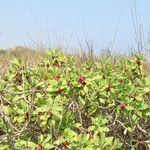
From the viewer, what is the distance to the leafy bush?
2.52m

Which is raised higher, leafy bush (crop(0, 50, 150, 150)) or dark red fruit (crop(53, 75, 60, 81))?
dark red fruit (crop(53, 75, 60, 81))

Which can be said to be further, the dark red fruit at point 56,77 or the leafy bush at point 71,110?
the dark red fruit at point 56,77

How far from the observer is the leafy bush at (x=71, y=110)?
2.52 m

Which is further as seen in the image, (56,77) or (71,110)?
(71,110)

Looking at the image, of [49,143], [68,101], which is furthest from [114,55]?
[49,143]

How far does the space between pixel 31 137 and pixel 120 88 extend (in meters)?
0.71

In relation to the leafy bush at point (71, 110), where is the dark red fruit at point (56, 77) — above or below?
above

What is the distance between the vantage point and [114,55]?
573 centimetres

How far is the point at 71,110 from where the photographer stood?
3.02 meters

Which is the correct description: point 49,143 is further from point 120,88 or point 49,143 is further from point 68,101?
point 120,88

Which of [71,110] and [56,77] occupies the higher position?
[56,77]

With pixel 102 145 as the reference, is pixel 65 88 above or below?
above

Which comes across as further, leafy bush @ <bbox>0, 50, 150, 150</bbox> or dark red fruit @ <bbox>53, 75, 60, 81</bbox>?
dark red fruit @ <bbox>53, 75, 60, 81</bbox>

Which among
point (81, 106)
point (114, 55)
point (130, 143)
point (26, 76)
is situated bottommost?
point (130, 143)
